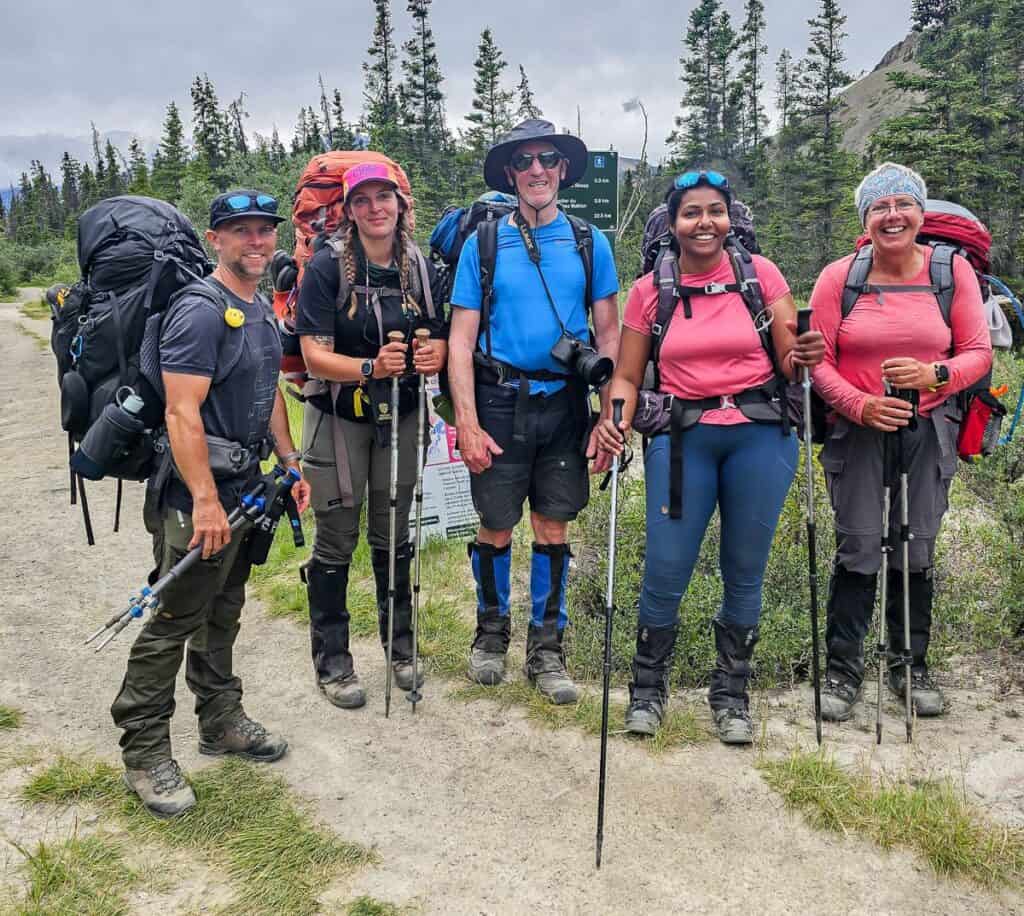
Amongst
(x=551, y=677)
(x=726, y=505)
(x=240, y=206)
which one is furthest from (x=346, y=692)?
(x=240, y=206)

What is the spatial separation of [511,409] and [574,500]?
0.63m

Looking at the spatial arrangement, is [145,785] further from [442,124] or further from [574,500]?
[442,124]

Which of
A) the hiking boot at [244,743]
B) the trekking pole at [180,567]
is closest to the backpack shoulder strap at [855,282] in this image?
the trekking pole at [180,567]

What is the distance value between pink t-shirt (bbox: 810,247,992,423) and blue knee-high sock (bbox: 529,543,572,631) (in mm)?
1617

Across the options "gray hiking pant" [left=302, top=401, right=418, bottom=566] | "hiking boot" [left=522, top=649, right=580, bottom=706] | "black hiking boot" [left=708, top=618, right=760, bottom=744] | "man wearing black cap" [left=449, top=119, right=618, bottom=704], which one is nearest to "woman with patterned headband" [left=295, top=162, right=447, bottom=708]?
"gray hiking pant" [left=302, top=401, right=418, bottom=566]

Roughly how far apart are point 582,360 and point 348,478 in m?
1.40

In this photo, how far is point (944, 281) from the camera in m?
3.69

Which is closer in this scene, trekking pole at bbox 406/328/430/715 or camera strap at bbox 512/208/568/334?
camera strap at bbox 512/208/568/334

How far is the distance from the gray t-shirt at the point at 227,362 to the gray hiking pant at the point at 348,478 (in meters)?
0.57

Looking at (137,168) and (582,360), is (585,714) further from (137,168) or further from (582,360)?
(137,168)

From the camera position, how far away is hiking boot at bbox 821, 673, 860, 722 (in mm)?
4031

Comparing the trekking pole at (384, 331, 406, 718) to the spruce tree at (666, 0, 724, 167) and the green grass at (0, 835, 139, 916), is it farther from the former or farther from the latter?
the spruce tree at (666, 0, 724, 167)

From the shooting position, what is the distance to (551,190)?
13.1 feet

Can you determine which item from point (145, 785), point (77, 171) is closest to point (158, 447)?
point (145, 785)
